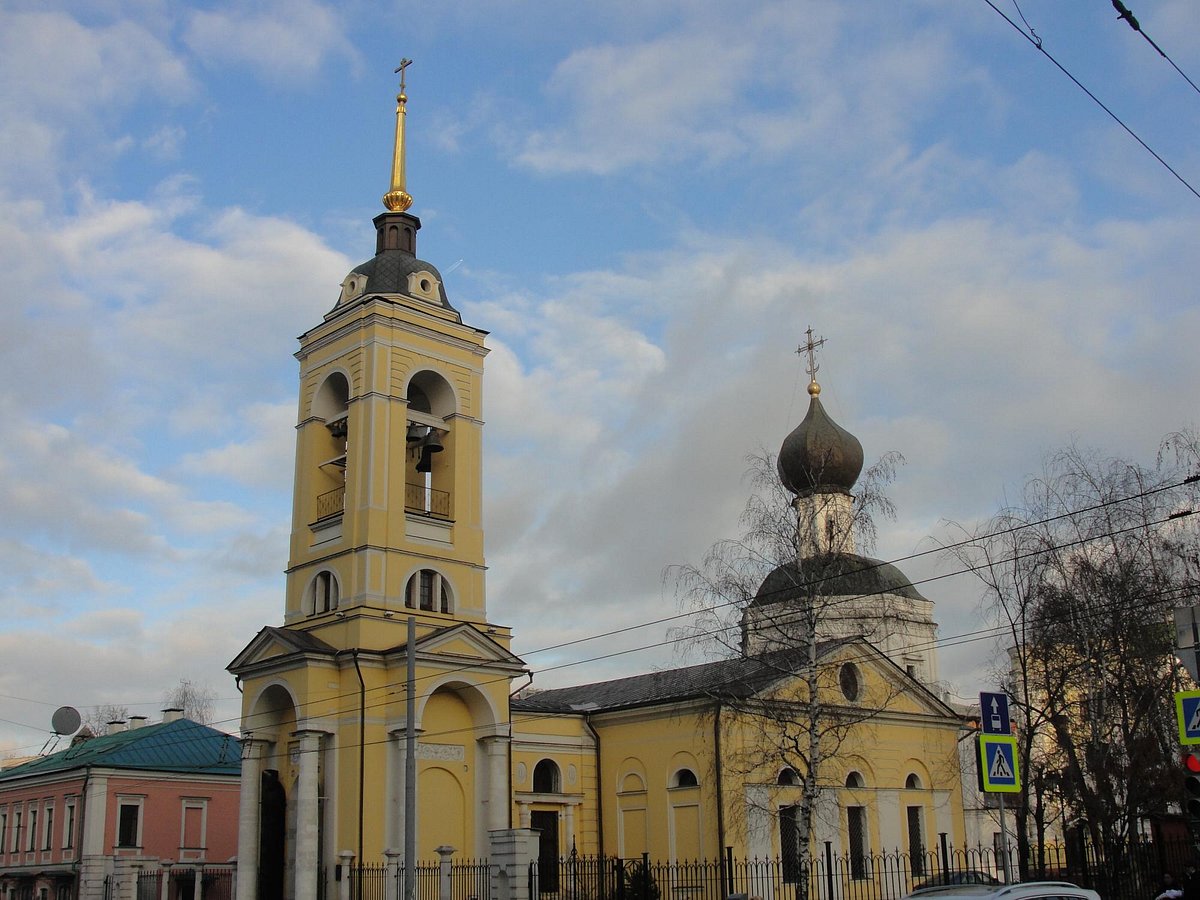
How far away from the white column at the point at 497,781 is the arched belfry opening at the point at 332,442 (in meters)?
7.24

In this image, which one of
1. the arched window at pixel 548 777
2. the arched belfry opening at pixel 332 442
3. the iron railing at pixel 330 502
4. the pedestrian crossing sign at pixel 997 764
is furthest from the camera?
the arched window at pixel 548 777

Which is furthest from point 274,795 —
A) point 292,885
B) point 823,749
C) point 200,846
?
point 823,749

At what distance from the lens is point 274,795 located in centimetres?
3014

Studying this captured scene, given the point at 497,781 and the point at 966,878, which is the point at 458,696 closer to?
the point at 497,781

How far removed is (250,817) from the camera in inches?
1185

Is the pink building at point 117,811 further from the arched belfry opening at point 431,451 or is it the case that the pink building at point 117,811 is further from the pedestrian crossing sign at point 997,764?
the pedestrian crossing sign at point 997,764

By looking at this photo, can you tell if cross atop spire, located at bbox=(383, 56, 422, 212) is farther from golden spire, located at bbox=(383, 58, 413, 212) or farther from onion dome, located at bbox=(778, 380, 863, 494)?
onion dome, located at bbox=(778, 380, 863, 494)

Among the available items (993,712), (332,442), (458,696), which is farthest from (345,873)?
(993,712)

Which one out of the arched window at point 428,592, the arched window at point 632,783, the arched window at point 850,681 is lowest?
the arched window at point 632,783

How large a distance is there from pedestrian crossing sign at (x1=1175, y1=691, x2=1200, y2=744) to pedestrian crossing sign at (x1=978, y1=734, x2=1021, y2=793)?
7.31 ft

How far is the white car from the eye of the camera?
44.8 feet

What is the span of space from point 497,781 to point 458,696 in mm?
2293

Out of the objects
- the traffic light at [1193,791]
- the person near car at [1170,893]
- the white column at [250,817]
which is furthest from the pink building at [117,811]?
the traffic light at [1193,791]

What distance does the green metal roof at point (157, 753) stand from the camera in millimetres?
38188
